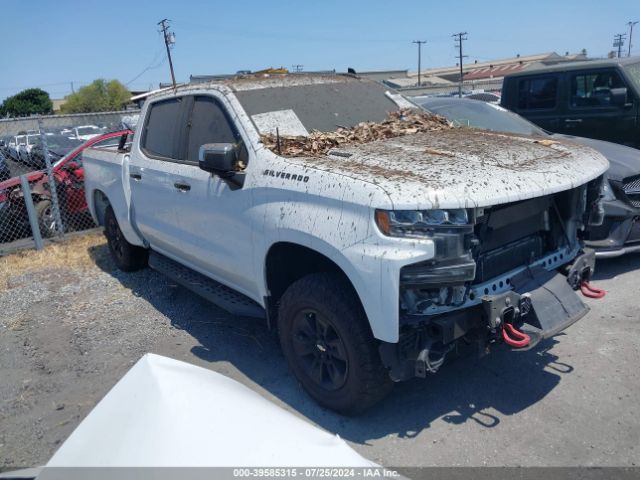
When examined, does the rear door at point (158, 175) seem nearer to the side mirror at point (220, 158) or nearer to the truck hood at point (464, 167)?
the side mirror at point (220, 158)

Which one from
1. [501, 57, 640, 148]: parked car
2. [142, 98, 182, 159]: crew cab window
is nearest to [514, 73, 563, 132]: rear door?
[501, 57, 640, 148]: parked car

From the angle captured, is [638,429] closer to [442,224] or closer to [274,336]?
[442,224]

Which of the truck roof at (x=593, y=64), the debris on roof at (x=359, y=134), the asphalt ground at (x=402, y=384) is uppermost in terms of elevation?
the truck roof at (x=593, y=64)

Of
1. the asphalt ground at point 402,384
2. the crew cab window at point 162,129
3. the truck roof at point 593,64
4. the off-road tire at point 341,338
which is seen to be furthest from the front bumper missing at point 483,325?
the truck roof at point 593,64

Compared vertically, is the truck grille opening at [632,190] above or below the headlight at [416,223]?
below

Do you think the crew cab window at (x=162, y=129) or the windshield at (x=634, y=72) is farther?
the windshield at (x=634, y=72)

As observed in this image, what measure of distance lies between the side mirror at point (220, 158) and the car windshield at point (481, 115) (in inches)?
153

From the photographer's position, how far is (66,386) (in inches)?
165

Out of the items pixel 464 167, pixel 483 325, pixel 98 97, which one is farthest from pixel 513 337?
pixel 98 97

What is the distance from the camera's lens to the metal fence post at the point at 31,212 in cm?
789

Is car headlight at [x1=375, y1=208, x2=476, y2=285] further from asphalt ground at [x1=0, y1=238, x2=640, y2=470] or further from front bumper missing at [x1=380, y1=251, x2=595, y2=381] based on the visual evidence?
asphalt ground at [x1=0, y1=238, x2=640, y2=470]

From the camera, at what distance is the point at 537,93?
27.5 ft

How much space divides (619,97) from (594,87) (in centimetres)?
63

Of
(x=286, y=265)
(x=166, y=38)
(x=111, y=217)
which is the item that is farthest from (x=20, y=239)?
(x=166, y=38)
